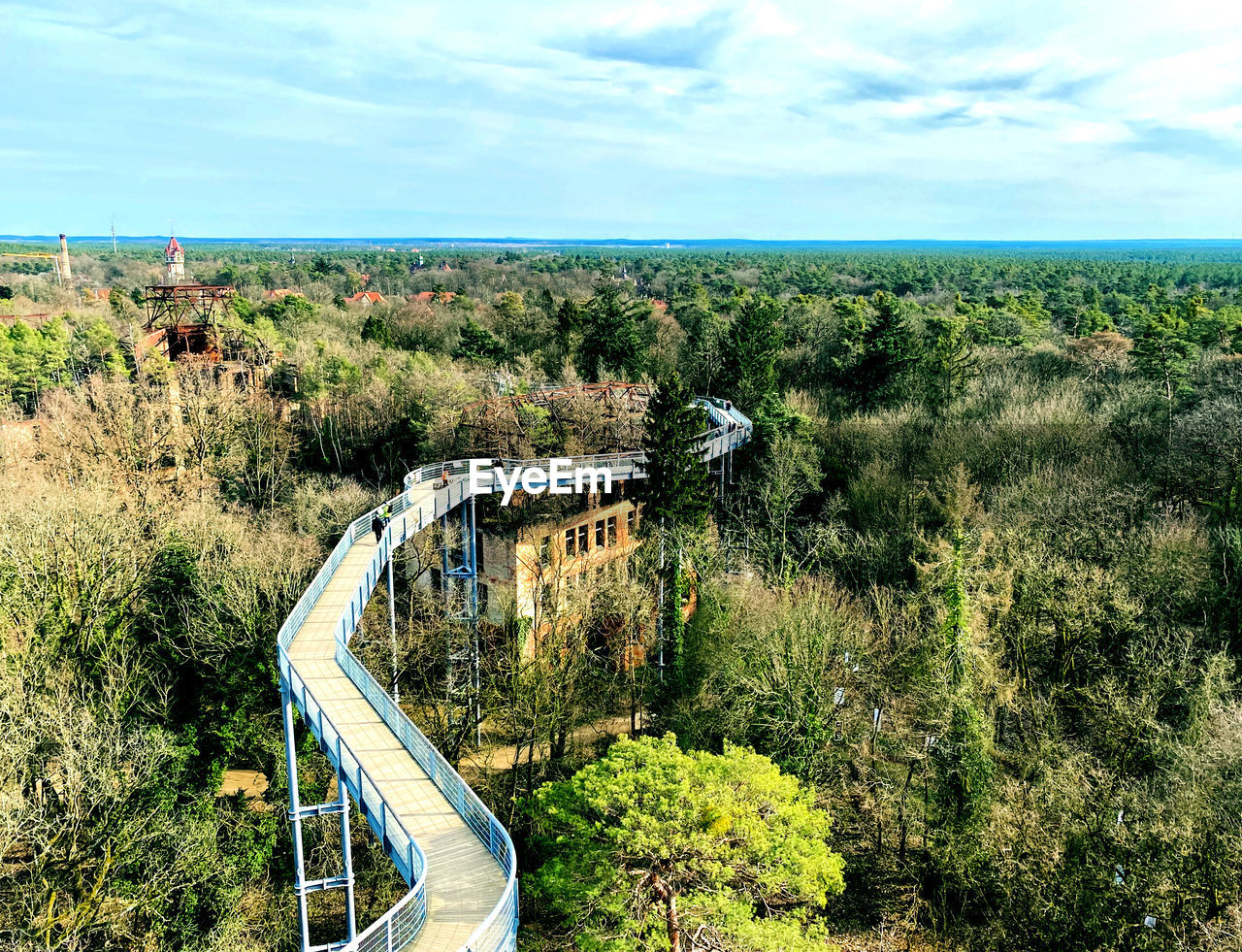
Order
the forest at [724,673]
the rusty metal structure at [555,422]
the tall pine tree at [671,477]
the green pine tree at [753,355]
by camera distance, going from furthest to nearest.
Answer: the green pine tree at [753,355] → the rusty metal structure at [555,422] → the tall pine tree at [671,477] → the forest at [724,673]

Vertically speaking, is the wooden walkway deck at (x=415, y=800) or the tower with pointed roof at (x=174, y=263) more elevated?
the tower with pointed roof at (x=174, y=263)

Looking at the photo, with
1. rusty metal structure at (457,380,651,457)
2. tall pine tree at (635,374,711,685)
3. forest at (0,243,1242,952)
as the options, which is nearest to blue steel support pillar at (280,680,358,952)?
forest at (0,243,1242,952)

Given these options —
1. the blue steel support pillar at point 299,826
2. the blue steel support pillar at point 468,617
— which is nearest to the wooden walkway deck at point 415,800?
the blue steel support pillar at point 299,826

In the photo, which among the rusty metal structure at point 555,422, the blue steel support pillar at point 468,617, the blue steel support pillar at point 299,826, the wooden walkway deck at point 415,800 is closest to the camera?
the wooden walkway deck at point 415,800

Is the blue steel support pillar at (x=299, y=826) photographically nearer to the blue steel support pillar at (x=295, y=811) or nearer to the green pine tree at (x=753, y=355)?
the blue steel support pillar at (x=295, y=811)

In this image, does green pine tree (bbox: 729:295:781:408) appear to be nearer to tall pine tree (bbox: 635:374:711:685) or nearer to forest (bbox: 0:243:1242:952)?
forest (bbox: 0:243:1242:952)

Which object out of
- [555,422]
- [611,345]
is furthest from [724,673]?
[611,345]

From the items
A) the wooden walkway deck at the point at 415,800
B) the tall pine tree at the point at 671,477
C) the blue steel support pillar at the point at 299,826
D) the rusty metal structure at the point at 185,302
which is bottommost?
the blue steel support pillar at the point at 299,826
